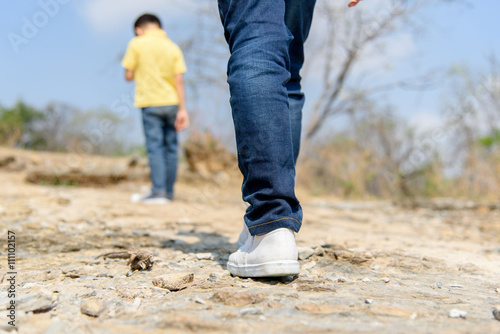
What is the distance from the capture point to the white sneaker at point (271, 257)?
1.04 m

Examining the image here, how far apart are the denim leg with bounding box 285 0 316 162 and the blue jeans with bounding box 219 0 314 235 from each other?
0.17 metres

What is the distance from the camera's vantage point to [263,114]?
3.47 feet

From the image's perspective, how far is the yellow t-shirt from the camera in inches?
141

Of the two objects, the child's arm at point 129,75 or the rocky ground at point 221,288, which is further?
the child's arm at point 129,75

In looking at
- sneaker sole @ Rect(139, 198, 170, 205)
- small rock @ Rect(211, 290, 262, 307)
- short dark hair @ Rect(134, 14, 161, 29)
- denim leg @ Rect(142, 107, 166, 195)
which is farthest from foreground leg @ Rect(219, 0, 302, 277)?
short dark hair @ Rect(134, 14, 161, 29)

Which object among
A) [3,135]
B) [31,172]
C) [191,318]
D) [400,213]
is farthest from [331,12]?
[191,318]

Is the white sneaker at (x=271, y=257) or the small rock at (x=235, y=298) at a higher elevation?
the white sneaker at (x=271, y=257)

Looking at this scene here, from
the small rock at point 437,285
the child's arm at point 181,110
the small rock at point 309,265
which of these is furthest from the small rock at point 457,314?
the child's arm at point 181,110

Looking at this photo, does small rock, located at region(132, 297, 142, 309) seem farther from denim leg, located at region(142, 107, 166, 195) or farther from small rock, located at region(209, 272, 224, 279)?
denim leg, located at region(142, 107, 166, 195)

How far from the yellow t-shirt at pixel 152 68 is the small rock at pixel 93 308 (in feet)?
9.37

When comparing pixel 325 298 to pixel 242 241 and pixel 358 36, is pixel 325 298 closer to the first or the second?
pixel 242 241

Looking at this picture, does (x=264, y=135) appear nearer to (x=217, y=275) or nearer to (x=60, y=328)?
(x=217, y=275)

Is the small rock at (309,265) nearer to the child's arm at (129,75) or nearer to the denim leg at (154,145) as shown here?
the denim leg at (154,145)

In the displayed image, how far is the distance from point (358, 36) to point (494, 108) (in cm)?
788
